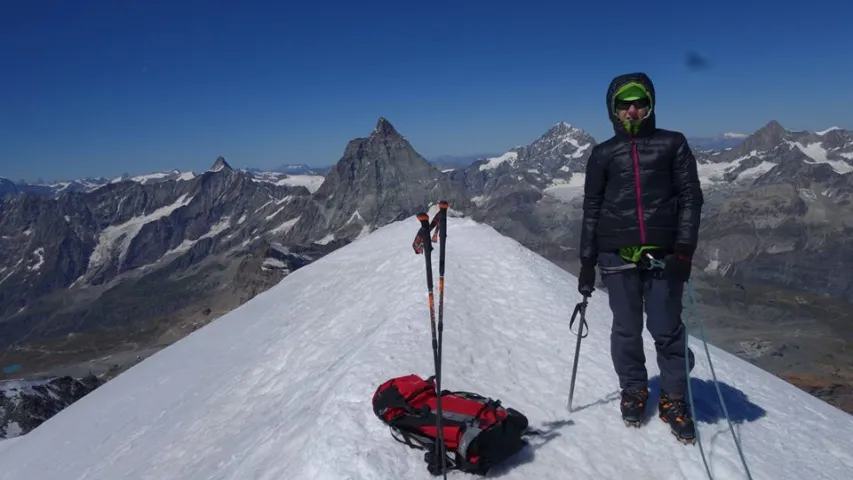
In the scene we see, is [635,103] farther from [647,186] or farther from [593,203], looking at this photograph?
[593,203]

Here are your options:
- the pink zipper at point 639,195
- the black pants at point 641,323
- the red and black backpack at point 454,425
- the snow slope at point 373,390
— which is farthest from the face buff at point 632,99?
the snow slope at point 373,390

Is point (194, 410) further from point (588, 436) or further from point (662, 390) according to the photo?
point (662, 390)

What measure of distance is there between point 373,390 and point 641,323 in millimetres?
4986

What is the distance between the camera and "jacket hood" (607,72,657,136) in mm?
8984

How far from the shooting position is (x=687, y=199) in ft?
29.4

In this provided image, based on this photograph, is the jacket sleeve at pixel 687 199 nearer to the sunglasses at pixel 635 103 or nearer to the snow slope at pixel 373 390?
the sunglasses at pixel 635 103

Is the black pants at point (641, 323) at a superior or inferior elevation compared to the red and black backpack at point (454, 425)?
superior

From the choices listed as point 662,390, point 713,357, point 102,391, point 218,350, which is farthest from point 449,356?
point 102,391

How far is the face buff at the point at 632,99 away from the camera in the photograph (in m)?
8.98

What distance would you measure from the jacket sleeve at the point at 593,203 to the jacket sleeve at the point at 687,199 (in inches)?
46.3

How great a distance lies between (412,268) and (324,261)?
406 inches

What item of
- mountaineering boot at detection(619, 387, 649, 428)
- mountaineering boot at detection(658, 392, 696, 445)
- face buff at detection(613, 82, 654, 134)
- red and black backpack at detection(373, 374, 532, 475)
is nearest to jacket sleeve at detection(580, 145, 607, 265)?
face buff at detection(613, 82, 654, 134)

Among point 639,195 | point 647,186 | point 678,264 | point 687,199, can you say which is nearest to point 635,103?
point 647,186

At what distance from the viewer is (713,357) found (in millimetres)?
15062
